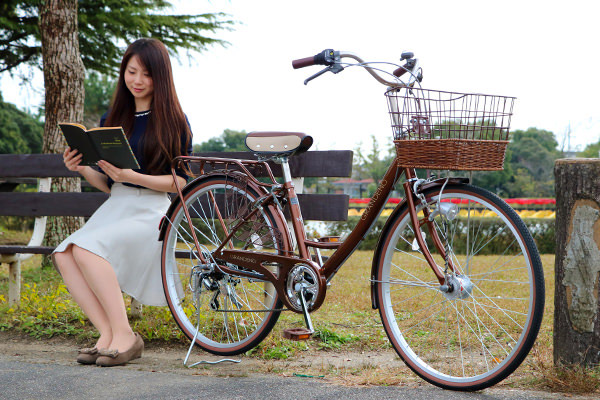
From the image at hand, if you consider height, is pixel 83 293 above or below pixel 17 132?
below

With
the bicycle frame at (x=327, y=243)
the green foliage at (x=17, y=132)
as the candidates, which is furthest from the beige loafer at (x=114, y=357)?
the green foliage at (x=17, y=132)

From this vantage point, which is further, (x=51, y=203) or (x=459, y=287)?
(x=51, y=203)

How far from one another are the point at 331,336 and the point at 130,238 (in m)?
1.30

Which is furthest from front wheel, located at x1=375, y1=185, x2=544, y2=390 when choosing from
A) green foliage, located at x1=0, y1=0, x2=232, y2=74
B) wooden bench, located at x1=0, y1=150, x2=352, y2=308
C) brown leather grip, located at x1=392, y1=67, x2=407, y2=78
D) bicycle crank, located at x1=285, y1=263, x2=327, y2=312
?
green foliage, located at x1=0, y1=0, x2=232, y2=74

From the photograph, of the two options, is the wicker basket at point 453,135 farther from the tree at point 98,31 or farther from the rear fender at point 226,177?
the tree at point 98,31

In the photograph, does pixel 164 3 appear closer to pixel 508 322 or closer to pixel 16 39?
pixel 16 39

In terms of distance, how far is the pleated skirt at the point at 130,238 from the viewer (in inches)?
129

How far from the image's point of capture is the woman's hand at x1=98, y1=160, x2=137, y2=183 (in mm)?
3145

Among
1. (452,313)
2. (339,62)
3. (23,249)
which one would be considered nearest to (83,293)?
(23,249)

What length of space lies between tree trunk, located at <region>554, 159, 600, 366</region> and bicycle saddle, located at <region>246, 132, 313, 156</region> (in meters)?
1.15

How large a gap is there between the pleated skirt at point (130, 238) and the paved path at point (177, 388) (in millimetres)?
535

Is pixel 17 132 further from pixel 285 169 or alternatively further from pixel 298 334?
pixel 298 334

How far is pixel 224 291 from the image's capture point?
3.33m

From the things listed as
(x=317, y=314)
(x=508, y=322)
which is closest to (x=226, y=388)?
(x=317, y=314)
